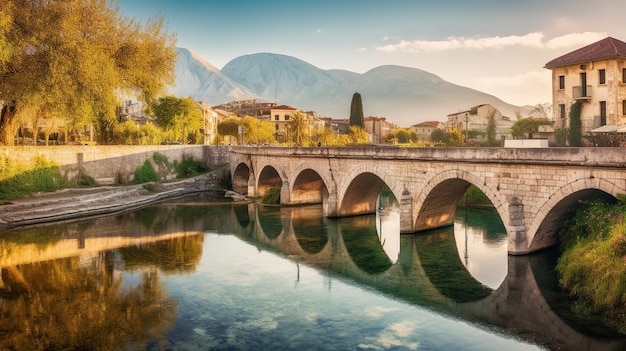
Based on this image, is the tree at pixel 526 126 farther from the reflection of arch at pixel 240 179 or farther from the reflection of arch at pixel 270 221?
the reflection of arch at pixel 270 221

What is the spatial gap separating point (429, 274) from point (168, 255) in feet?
44.3

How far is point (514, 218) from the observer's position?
67.6ft

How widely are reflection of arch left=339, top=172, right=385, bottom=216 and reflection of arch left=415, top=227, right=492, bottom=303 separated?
20.0 ft

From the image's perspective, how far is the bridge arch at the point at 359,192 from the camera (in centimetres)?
3152

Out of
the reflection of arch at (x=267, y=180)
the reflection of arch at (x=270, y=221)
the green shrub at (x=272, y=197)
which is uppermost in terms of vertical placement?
the reflection of arch at (x=267, y=180)

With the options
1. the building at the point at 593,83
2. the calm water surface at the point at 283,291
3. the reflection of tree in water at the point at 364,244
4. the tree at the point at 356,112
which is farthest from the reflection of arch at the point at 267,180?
the tree at the point at 356,112

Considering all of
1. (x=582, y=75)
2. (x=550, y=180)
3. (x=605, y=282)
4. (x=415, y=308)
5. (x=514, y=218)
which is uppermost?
(x=582, y=75)

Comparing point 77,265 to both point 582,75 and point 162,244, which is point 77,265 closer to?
point 162,244

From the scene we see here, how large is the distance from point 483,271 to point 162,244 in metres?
17.9

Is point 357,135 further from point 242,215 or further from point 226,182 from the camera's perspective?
point 242,215

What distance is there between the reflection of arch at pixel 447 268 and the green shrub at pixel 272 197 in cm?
1819

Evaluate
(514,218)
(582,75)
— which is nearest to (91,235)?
(514,218)

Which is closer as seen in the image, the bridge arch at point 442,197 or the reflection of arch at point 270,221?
the bridge arch at point 442,197

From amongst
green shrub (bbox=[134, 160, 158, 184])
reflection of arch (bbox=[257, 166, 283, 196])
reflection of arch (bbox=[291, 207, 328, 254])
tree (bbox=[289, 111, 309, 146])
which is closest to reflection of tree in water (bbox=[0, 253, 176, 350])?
reflection of arch (bbox=[291, 207, 328, 254])
